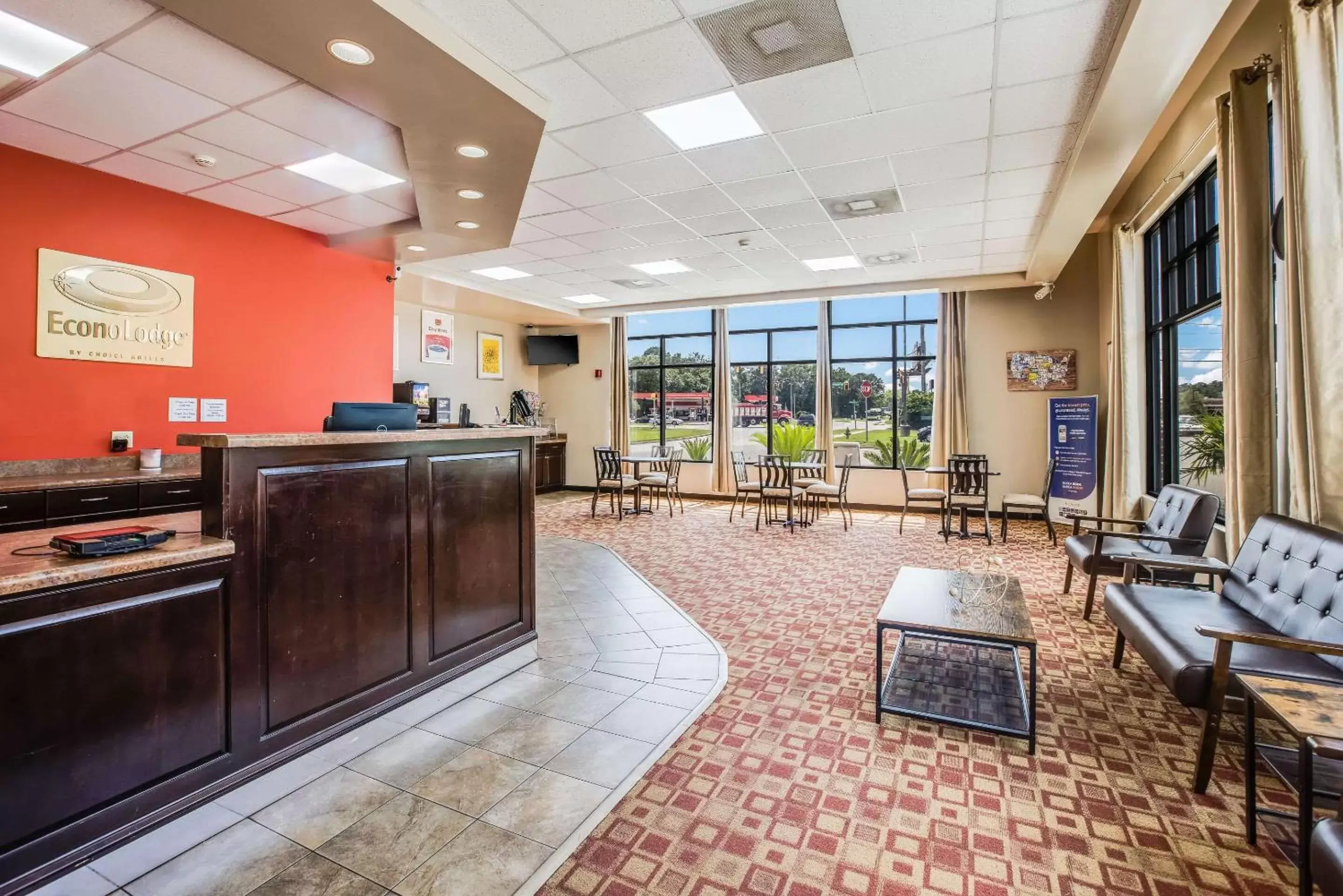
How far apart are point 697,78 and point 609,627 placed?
3.30 metres

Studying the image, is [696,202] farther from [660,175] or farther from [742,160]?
[742,160]

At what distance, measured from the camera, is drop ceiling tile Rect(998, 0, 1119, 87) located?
9.18ft

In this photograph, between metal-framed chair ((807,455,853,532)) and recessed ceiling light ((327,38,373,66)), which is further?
metal-framed chair ((807,455,853,532))

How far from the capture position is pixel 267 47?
8.60 ft

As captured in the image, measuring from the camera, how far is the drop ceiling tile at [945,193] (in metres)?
4.77

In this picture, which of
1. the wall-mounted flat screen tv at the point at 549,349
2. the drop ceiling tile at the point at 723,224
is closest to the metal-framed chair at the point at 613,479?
the wall-mounted flat screen tv at the point at 549,349

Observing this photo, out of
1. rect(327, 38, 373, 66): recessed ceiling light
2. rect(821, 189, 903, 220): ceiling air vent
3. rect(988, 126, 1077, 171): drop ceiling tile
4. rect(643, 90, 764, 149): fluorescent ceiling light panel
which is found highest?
rect(821, 189, 903, 220): ceiling air vent

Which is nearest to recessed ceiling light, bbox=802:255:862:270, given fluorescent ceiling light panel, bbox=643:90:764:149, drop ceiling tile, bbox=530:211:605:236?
drop ceiling tile, bbox=530:211:605:236

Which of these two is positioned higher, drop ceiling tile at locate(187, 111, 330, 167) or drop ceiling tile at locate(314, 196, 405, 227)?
drop ceiling tile at locate(314, 196, 405, 227)

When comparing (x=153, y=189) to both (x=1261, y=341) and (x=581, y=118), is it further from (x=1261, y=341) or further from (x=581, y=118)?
(x=1261, y=341)

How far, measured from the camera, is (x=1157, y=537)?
12.2 ft

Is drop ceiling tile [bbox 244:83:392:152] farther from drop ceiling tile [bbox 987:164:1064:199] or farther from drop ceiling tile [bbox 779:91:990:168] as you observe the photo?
drop ceiling tile [bbox 987:164:1064:199]

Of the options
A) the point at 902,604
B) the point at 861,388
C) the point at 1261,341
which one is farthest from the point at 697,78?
the point at 861,388

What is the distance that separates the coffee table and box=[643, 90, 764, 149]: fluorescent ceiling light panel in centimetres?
289
